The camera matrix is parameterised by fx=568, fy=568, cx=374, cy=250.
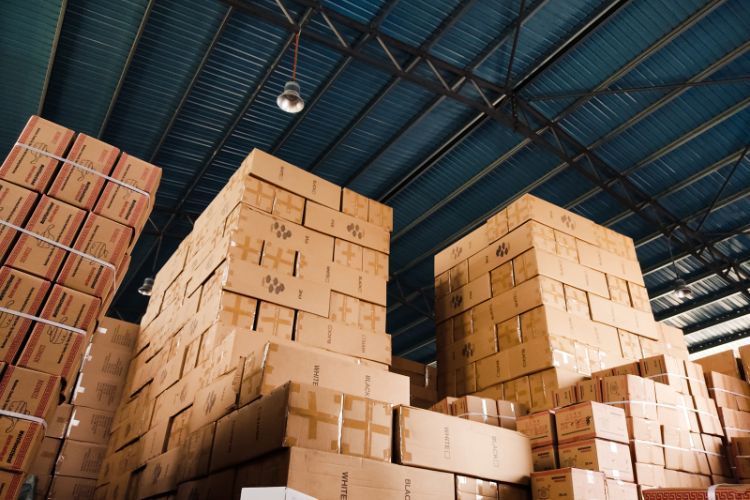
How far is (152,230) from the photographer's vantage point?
10.9 metres

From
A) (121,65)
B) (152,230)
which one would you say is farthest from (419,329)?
(121,65)

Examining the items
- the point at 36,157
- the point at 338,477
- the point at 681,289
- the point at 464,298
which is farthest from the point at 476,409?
the point at 681,289

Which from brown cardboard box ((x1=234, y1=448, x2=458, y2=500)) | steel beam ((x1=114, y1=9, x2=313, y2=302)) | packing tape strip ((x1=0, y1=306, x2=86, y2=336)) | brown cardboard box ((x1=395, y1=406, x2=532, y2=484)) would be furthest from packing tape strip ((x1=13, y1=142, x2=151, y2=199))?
steel beam ((x1=114, y1=9, x2=313, y2=302))

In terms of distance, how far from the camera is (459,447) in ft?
12.7

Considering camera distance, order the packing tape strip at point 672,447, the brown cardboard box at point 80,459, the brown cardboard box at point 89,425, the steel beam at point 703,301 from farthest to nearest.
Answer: the steel beam at point 703,301 < the brown cardboard box at point 89,425 < the brown cardboard box at point 80,459 < the packing tape strip at point 672,447

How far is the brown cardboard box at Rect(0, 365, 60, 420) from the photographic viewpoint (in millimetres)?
3666

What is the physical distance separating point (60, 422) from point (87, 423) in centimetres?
29

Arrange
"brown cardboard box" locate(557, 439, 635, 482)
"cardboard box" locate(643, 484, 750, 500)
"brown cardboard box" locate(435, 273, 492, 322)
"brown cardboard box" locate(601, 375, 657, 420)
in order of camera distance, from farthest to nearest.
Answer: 1. "brown cardboard box" locate(435, 273, 492, 322)
2. "brown cardboard box" locate(601, 375, 657, 420)
3. "brown cardboard box" locate(557, 439, 635, 482)
4. "cardboard box" locate(643, 484, 750, 500)

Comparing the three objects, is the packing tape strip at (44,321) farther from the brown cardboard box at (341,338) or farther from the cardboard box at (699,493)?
the cardboard box at (699,493)

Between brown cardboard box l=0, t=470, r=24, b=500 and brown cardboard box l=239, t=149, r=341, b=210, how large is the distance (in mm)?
3055

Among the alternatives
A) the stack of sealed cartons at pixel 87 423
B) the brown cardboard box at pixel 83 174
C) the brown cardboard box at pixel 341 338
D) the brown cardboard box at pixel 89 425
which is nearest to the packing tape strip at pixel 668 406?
the brown cardboard box at pixel 341 338

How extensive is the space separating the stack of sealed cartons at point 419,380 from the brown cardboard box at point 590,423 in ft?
10.4

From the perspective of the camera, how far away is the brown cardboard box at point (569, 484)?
384 cm

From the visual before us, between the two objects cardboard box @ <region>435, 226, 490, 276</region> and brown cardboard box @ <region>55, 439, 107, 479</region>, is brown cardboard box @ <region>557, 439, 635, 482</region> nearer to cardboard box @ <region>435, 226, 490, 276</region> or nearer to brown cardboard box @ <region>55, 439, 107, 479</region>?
cardboard box @ <region>435, 226, 490, 276</region>
